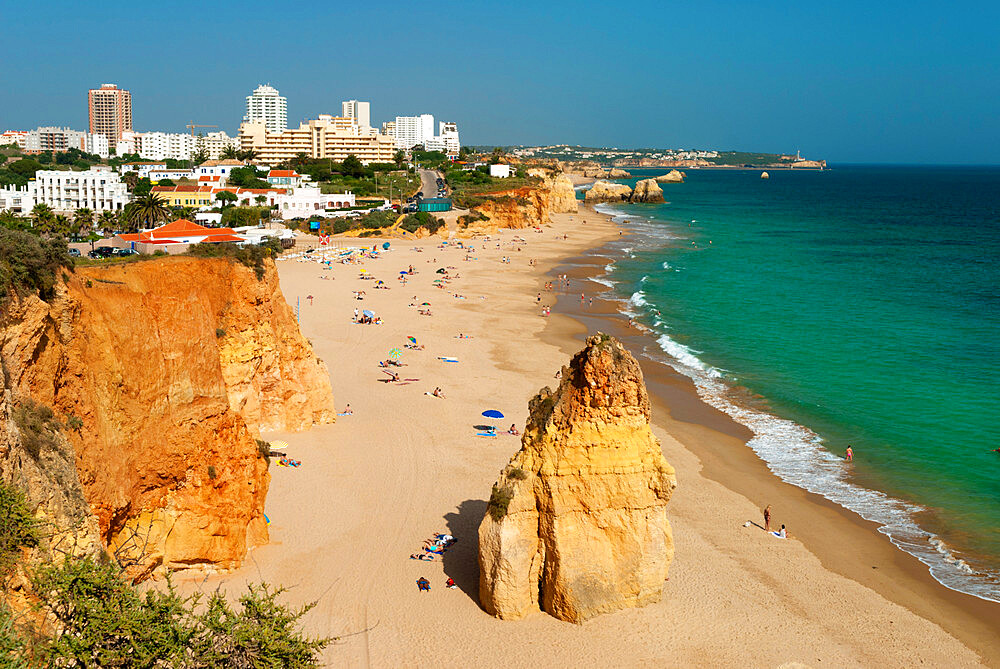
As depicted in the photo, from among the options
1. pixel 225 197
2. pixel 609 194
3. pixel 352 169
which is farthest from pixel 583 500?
pixel 609 194

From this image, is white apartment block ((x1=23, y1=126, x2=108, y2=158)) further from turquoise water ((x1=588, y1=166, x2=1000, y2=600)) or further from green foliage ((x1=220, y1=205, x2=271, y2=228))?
turquoise water ((x1=588, y1=166, x2=1000, y2=600))

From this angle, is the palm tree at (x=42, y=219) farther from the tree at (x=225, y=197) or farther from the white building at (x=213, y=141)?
the white building at (x=213, y=141)

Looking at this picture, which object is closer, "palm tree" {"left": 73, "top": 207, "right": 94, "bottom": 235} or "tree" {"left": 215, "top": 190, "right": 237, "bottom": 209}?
"palm tree" {"left": 73, "top": 207, "right": 94, "bottom": 235}

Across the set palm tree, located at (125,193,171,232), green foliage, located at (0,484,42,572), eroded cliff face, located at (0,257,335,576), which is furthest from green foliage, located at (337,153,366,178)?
green foliage, located at (0,484,42,572)

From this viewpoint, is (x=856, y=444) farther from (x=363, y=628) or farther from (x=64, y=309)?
(x=64, y=309)

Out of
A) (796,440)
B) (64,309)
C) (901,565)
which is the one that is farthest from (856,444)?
(64,309)

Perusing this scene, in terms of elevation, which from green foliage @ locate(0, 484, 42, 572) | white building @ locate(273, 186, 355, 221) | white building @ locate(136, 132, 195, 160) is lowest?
green foliage @ locate(0, 484, 42, 572)
